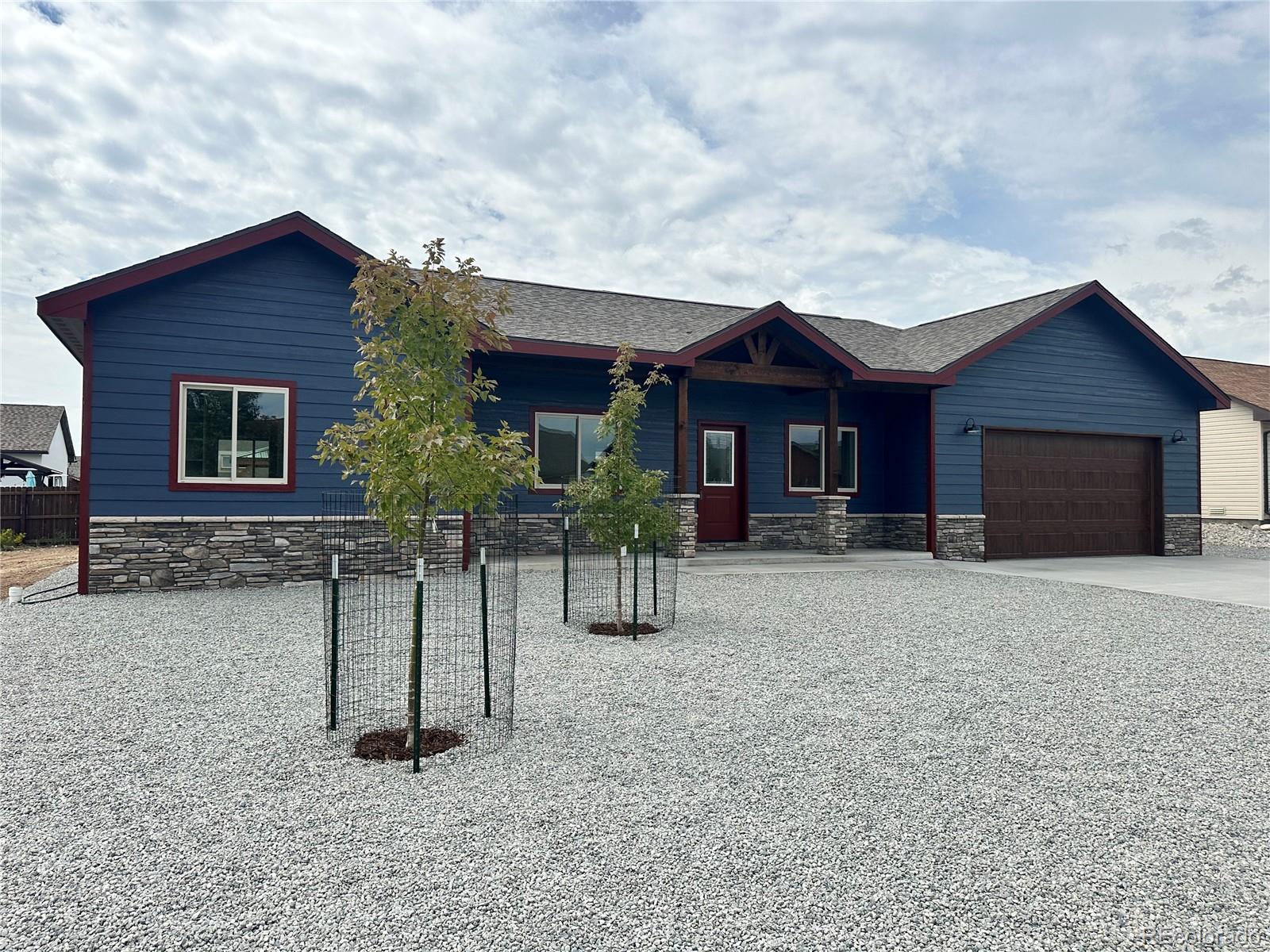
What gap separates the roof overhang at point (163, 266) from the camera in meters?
8.89

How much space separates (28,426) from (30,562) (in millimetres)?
29532

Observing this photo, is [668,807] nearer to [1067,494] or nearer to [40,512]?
[1067,494]

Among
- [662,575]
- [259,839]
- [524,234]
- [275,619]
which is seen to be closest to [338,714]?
[259,839]

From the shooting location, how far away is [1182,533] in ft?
52.7

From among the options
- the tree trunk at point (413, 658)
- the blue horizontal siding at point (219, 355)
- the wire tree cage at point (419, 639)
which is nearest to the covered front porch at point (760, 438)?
the wire tree cage at point (419, 639)

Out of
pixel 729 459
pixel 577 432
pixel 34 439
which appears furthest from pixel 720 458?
pixel 34 439

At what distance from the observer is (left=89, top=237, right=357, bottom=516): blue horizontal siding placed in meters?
9.34

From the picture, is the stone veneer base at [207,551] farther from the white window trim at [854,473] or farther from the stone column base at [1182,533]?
the stone column base at [1182,533]

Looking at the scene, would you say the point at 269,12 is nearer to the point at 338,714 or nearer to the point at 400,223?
the point at 400,223

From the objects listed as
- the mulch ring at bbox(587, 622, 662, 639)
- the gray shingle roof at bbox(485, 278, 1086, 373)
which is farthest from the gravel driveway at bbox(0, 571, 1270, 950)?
the gray shingle roof at bbox(485, 278, 1086, 373)

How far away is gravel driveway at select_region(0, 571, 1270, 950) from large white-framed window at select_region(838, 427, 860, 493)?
898 cm

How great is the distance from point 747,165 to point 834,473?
714 centimetres

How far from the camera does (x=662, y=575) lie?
10.7 metres

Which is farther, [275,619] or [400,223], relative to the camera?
[400,223]
